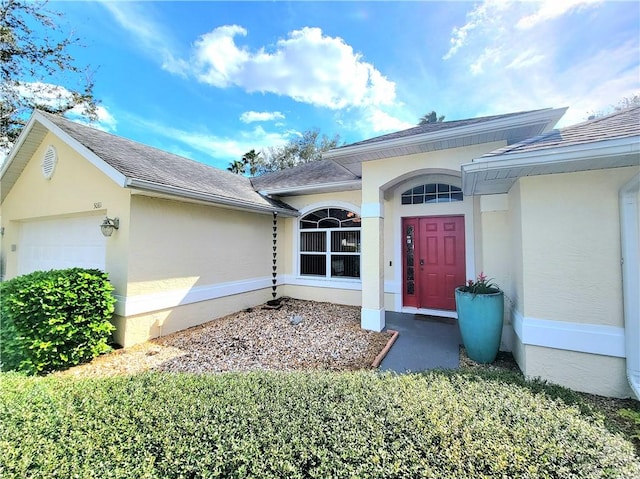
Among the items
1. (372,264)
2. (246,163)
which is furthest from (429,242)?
(246,163)

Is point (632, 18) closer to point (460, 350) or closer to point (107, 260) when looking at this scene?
point (460, 350)

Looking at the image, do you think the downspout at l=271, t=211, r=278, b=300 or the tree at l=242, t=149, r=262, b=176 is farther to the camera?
the tree at l=242, t=149, r=262, b=176

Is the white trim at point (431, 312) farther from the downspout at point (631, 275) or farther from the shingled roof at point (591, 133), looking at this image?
the shingled roof at point (591, 133)

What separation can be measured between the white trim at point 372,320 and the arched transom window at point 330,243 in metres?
2.27

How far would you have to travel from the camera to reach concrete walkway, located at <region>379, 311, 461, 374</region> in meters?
4.64

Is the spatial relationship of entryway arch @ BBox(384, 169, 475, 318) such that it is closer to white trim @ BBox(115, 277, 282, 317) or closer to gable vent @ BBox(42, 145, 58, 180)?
white trim @ BBox(115, 277, 282, 317)

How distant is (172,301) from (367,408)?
558cm


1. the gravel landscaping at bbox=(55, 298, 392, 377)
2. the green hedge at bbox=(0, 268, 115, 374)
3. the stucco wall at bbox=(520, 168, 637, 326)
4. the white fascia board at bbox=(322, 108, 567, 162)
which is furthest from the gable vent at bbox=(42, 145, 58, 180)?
the stucco wall at bbox=(520, 168, 637, 326)

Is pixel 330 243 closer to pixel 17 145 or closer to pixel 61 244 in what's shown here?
pixel 61 244

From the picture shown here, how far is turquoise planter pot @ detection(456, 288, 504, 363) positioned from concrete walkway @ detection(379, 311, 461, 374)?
437 mm

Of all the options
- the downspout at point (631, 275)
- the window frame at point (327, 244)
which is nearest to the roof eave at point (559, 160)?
the downspout at point (631, 275)

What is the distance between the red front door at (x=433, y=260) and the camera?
7.10 m

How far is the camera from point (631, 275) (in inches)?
131

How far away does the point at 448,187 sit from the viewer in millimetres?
7195
